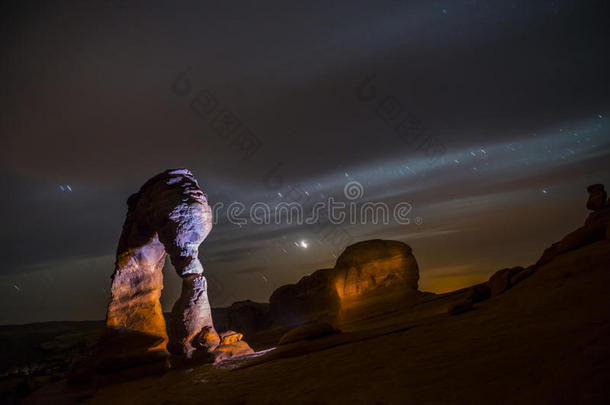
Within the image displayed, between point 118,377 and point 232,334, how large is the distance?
5995mm

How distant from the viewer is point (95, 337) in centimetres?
3994

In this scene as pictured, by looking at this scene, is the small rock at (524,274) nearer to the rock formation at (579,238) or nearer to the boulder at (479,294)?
the rock formation at (579,238)

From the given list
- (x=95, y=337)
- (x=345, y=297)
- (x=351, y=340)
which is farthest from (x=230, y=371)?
(x=95, y=337)

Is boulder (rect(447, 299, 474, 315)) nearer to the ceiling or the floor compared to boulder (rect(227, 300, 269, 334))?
nearer to the ceiling

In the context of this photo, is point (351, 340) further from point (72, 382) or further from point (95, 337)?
point (95, 337)

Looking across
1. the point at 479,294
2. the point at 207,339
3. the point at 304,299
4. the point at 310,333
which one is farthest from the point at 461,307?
the point at 304,299

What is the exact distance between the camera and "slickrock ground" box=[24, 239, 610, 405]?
2953 millimetres

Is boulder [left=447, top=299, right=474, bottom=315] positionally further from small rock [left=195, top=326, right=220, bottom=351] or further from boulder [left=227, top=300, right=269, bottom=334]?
boulder [left=227, top=300, right=269, bottom=334]

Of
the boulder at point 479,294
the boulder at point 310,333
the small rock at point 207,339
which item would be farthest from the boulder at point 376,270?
the boulder at point 310,333

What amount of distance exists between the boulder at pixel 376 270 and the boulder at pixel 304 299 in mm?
7497

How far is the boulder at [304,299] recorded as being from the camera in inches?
1431

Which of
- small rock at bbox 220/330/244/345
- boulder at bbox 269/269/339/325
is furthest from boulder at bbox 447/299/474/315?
boulder at bbox 269/269/339/325

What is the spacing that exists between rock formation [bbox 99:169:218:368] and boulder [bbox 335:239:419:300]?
16.0 m

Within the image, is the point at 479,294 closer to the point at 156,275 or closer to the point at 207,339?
the point at 207,339
